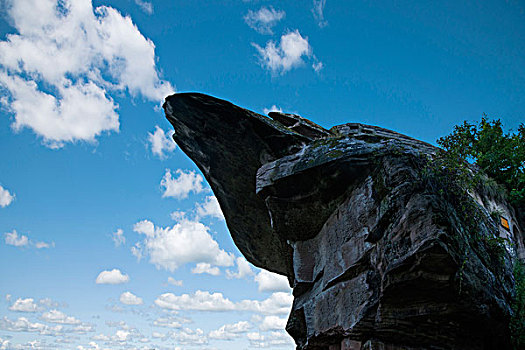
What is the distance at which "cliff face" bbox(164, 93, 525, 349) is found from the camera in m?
7.24

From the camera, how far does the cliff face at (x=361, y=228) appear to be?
724 centimetres

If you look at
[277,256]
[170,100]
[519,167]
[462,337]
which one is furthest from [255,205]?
[519,167]

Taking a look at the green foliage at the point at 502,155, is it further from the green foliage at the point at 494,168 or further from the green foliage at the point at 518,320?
the green foliage at the point at 518,320

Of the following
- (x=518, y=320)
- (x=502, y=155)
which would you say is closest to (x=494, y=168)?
(x=502, y=155)

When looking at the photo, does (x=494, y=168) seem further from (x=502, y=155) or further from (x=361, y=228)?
(x=361, y=228)

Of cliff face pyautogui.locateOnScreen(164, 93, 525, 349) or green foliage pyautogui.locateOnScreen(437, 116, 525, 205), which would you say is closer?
cliff face pyautogui.locateOnScreen(164, 93, 525, 349)

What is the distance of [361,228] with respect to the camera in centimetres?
920

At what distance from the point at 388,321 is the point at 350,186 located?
3635mm

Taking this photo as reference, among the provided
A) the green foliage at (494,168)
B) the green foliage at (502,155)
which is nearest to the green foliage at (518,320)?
the green foliage at (494,168)

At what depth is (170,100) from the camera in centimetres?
1277

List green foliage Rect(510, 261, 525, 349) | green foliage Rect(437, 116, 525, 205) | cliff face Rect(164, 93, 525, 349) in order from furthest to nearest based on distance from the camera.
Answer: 1. green foliage Rect(437, 116, 525, 205)
2. green foliage Rect(510, 261, 525, 349)
3. cliff face Rect(164, 93, 525, 349)

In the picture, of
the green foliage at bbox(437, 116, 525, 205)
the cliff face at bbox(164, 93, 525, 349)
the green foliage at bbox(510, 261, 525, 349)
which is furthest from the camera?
the green foliage at bbox(437, 116, 525, 205)

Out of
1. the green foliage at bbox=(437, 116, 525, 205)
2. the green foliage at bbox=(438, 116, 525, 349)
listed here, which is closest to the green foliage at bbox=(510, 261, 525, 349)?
the green foliage at bbox=(438, 116, 525, 349)

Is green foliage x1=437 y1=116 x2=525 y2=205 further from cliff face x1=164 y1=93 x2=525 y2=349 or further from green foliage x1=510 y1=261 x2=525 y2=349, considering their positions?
green foliage x1=510 y1=261 x2=525 y2=349
